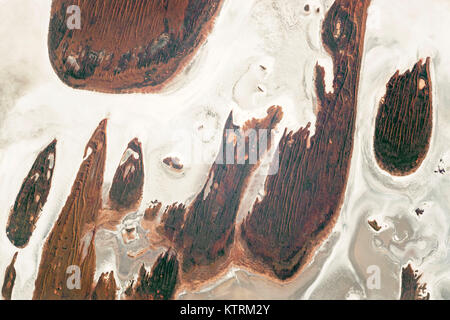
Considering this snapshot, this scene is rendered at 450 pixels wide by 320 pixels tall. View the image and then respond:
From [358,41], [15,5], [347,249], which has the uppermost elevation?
[15,5]

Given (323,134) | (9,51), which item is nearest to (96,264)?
(9,51)

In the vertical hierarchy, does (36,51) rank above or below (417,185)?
above

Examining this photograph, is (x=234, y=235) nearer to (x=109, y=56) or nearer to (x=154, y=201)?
(x=154, y=201)

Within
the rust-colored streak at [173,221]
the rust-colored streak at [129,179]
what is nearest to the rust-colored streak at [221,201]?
the rust-colored streak at [173,221]

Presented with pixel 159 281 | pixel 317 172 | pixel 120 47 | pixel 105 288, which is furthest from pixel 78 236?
pixel 317 172

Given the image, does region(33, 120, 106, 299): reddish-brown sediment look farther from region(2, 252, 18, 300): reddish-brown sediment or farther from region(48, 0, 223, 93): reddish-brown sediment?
region(48, 0, 223, 93): reddish-brown sediment

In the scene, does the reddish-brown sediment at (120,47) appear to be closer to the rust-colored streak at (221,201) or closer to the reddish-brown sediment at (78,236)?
the reddish-brown sediment at (78,236)

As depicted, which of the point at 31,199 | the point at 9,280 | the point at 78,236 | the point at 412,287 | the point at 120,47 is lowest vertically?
the point at 412,287

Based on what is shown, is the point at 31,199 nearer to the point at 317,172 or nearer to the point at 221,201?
the point at 221,201
